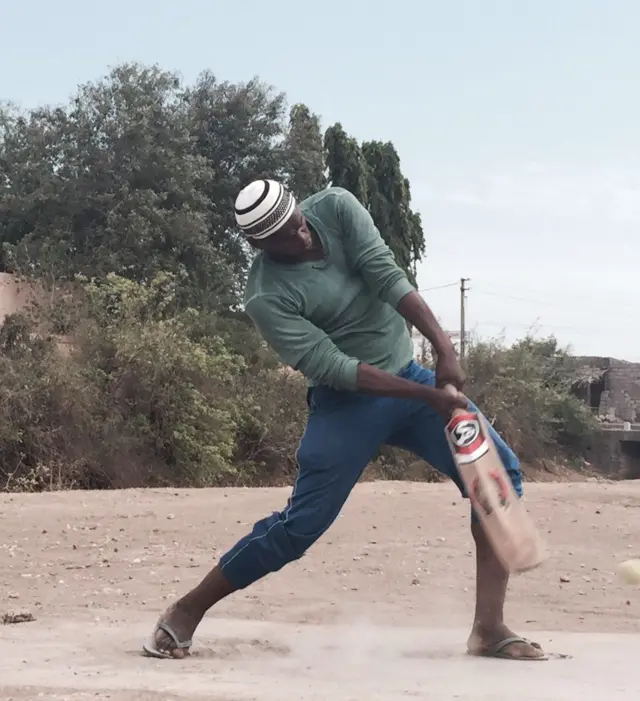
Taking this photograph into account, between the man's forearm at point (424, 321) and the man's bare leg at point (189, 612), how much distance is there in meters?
1.22

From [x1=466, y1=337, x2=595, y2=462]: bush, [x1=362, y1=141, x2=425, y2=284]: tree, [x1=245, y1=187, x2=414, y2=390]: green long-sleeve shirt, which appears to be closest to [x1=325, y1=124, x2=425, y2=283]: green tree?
[x1=362, y1=141, x2=425, y2=284]: tree

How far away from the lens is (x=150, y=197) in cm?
2014

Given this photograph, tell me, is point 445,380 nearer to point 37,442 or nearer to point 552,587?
point 552,587

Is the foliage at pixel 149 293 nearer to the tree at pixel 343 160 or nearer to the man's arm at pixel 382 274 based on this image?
the tree at pixel 343 160

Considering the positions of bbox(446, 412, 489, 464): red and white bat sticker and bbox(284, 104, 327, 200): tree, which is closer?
bbox(446, 412, 489, 464): red and white bat sticker

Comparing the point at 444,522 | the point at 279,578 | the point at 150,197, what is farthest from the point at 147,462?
the point at 279,578

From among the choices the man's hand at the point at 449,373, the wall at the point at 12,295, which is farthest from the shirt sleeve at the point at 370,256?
the wall at the point at 12,295

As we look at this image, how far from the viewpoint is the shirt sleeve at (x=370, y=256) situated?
3.82 meters

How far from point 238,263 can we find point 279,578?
Answer: 17655 millimetres

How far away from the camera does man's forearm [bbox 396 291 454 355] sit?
3793mm

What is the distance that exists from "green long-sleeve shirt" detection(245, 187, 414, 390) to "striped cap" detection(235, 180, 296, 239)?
7.2 inches

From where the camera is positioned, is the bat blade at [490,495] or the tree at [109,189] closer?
the bat blade at [490,495]

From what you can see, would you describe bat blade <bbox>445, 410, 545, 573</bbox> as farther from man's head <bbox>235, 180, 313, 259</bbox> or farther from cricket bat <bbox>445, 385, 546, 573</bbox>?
man's head <bbox>235, 180, 313, 259</bbox>

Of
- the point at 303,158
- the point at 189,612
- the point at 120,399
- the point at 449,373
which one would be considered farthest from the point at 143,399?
the point at 449,373
